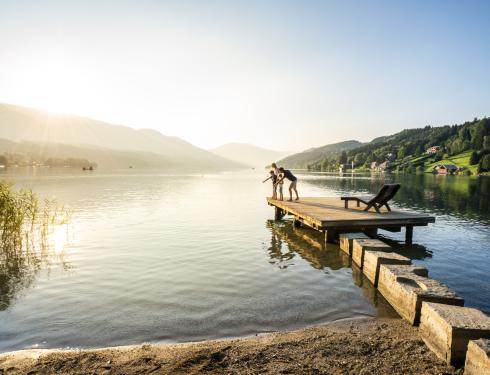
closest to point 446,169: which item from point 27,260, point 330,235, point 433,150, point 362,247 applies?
point 433,150

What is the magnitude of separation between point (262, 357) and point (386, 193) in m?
14.3

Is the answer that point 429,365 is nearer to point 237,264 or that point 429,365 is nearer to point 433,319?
point 433,319

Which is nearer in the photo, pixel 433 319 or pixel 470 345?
pixel 470 345

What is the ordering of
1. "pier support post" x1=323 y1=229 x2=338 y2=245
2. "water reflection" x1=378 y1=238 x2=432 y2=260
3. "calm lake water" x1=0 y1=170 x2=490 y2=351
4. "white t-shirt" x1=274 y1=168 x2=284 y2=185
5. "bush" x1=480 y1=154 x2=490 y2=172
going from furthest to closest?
"bush" x1=480 y1=154 x2=490 y2=172
"white t-shirt" x1=274 y1=168 x2=284 y2=185
"pier support post" x1=323 y1=229 x2=338 y2=245
"water reflection" x1=378 y1=238 x2=432 y2=260
"calm lake water" x1=0 y1=170 x2=490 y2=351

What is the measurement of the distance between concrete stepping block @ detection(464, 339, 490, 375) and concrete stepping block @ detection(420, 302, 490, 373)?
480 mm

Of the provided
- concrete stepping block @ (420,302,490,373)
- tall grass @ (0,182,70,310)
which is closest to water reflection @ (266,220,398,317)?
concrete stepping block @ (420,302,490,373)

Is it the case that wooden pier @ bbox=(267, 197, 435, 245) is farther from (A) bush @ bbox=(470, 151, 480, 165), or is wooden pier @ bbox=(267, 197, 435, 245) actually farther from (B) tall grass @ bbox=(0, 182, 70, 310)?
(A) bush @ bbox=(470, 151, 480, 165)

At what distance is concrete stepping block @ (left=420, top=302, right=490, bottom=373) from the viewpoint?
6.12m

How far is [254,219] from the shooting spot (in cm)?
2672

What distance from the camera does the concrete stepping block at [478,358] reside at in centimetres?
520

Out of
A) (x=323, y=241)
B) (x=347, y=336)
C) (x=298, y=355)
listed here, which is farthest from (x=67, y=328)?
(x=323, y=241)

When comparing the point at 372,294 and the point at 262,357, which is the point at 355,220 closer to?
the point at 372,294

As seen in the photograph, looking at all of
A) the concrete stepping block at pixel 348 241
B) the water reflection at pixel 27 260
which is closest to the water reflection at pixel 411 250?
the concrete stepping block at pixel 348 241

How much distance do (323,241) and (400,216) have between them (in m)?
4.32
